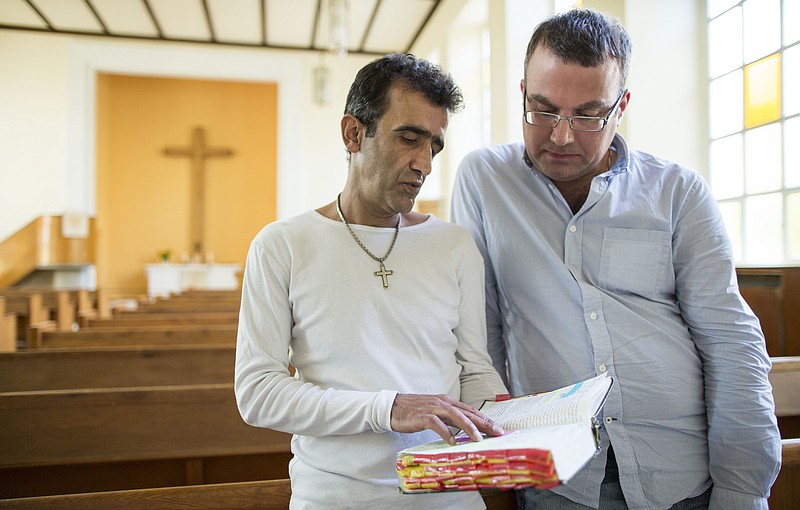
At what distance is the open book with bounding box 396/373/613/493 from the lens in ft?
2.74

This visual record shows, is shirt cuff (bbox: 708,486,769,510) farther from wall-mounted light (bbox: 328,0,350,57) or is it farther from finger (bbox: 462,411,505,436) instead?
wall-mounted light (bbox: 328,0,350,57)

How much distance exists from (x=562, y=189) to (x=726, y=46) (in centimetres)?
290

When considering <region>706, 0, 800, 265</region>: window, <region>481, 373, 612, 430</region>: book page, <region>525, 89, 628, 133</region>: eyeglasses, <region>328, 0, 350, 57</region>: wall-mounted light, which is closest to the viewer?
<region>481, 373, 612, 430</region>: book page

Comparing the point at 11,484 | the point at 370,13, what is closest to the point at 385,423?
the point at 11,484

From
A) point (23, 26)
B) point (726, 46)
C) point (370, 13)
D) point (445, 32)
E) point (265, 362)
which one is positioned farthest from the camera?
point (23, 26)

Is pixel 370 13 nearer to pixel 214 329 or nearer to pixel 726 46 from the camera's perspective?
pixel 726 46

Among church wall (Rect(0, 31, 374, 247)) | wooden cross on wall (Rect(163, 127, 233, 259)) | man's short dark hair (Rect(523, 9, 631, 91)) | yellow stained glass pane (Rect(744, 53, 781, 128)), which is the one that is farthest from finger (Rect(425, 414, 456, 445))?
wooden cross on wall (Rect(163, 127, 233, 259))

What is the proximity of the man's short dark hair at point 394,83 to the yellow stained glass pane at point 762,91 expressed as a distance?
2765mm

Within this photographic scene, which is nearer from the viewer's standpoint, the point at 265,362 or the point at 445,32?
the point at 265,362

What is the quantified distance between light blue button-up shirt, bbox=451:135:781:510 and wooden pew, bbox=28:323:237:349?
6.97 feet

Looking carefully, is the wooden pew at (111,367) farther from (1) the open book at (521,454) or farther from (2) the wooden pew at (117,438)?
(1) the open book at (521,454)

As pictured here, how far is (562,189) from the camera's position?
1.71m

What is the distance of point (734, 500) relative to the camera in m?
1.40

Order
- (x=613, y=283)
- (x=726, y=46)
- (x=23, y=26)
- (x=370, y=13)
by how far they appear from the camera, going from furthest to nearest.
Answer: (x=23, y=26), (x=370, y=13), (x=726, y=46), (x=613, y=283)
